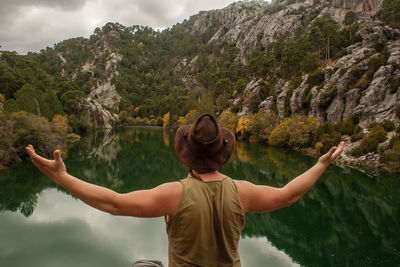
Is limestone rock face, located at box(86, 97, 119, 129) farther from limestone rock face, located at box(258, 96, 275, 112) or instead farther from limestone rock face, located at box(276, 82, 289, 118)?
limestone rock face, located at box(276, 82, 289, 118)

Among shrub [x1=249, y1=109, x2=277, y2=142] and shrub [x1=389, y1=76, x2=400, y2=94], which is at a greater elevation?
shrub [x1=389, y1=76, x2=400, y2=94]

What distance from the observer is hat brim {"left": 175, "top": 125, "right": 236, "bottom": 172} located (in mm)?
1566

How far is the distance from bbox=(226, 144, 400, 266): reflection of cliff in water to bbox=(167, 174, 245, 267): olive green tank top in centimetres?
867

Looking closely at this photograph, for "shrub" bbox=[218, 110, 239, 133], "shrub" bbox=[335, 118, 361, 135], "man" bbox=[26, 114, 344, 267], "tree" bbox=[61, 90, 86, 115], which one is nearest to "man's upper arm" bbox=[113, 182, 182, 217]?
"man" bbox=[26, 114, 344, 267]

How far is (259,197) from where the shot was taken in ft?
5.02

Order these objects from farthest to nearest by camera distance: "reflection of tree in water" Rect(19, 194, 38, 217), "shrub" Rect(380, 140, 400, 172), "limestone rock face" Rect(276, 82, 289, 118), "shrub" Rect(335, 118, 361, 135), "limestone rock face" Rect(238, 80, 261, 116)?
"limestone rock face" Rect(238, 80, 261, 116)
"limestone rock face" Rect(276, 82, 289, 118)
"shrub" Rect(335, 118, 361, 135)
"shrub" Rect(380, 140, 400, 172)
"reflection of tree in water" Rect(19, 194, 38, 217)

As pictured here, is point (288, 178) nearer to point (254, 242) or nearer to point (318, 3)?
point (254, 242)

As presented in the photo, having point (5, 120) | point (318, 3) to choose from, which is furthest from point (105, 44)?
point (5, 120)

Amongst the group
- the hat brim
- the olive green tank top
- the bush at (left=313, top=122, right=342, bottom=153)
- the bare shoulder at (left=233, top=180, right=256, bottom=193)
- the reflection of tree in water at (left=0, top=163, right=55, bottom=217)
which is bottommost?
the reflection of tree in water at (left=0, top=163, right=55, bottom=217)

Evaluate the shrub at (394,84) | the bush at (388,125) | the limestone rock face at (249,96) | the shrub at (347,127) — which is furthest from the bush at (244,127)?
the bush at (388,125)

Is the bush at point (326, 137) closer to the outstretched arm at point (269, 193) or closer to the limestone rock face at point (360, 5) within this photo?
the outstretched arm at point (269, 193)

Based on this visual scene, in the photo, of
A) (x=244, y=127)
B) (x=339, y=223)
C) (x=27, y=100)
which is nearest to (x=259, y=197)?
(x=339, y=223)

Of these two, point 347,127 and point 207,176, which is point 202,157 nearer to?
point 207,176

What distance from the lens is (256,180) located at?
1884cm
